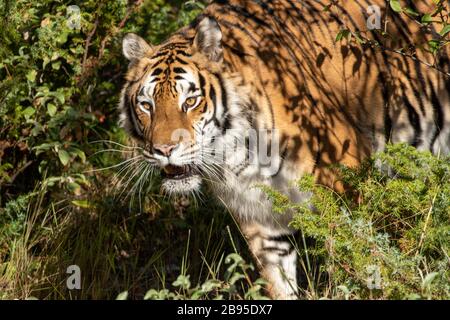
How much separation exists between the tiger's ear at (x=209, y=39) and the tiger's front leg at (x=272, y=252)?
940mm

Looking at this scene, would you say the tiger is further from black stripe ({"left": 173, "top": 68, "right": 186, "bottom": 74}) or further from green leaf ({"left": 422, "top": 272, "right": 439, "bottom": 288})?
green leaf ({"left": 422, "top": 272, "right": 439, "bottom": 288})

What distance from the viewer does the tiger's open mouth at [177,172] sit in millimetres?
4457

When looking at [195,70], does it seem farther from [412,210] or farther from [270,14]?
[412,210]

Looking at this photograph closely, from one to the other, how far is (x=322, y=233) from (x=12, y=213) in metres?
2.31

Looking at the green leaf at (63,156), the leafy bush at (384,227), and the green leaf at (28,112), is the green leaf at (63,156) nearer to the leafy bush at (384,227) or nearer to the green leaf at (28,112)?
the green leaf at (28,112)

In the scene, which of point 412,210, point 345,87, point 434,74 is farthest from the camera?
point 434,74

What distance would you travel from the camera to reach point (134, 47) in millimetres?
4691

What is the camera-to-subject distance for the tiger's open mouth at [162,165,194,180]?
446cm

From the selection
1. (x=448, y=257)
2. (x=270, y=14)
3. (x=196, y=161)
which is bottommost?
(x=448, y=257)

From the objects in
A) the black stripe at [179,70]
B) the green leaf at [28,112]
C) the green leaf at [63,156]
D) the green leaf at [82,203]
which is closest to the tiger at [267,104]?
the black stripe at [179,70]

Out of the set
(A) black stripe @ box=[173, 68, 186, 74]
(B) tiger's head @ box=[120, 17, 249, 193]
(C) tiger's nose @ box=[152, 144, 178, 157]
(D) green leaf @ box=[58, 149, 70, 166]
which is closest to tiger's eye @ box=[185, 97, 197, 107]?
(B) tiger's head @ box=[120, 17, 249, 193]

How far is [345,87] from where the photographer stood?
485 cm

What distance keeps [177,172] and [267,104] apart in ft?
1.82
